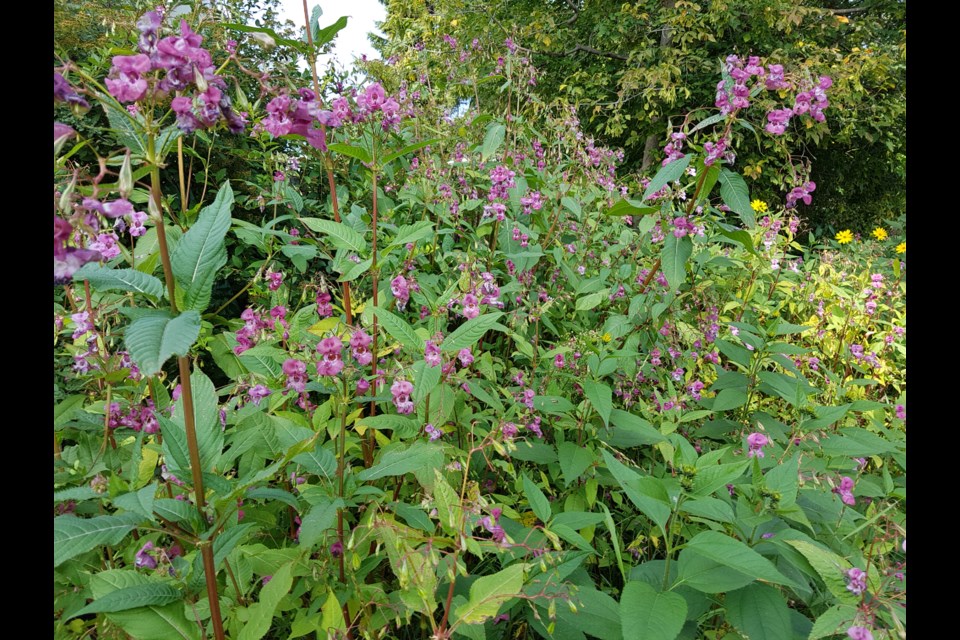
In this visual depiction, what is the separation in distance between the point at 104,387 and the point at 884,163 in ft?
43.5

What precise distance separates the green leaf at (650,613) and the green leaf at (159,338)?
1.06 m

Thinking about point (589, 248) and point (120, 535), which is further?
point (589, 248)

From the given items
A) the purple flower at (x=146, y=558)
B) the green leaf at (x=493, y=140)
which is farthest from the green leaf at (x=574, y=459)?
the green leaf at (x=493, y=140)

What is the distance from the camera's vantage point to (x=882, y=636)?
43.1 inches

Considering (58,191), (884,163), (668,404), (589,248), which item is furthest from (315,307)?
(884,163)

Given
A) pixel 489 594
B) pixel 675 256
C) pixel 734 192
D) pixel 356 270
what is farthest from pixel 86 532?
pixel 734 192

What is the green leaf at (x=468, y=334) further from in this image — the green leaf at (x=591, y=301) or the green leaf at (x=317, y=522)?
the green leaf at (x=591, y=301)

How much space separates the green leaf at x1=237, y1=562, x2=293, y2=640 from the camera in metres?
1.13

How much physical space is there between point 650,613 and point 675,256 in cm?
132

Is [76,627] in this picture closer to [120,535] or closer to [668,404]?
[120,535]

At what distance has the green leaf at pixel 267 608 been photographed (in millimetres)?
1135

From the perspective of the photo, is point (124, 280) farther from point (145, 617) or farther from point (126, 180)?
point (145, 617)

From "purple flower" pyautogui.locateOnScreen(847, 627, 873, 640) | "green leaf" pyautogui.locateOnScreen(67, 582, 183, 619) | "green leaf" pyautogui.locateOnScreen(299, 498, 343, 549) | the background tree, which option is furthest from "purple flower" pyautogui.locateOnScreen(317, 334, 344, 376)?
the background tree

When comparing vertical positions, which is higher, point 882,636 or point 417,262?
point 417,262
